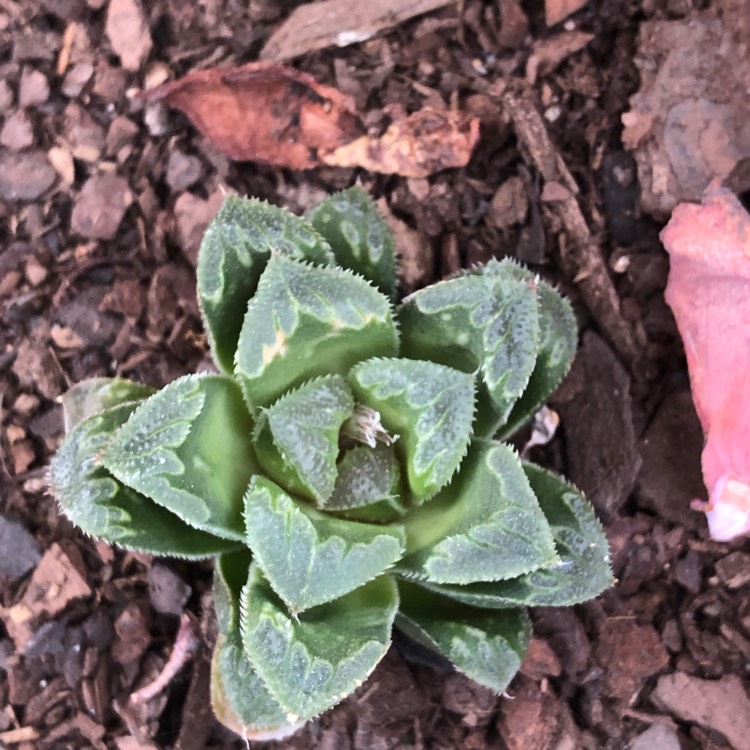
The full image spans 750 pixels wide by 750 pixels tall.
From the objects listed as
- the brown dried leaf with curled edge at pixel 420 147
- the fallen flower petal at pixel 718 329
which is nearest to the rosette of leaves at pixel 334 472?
the fallen flower petal at pixel 718 329

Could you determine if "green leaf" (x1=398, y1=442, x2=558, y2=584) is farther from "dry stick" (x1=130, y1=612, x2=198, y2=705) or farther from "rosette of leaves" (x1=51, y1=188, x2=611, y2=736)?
"dry stick" (x1=130, y1=612, x2=198, y2=705)

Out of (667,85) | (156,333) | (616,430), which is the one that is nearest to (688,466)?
(616,430)

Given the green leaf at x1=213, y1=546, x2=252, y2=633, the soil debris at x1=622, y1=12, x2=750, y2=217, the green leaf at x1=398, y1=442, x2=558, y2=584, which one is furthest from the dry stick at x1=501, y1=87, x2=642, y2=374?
the green leaf at x1=213, y1=546, x2=252, y2=633

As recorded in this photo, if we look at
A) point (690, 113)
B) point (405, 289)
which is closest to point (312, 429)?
point (405, 289)

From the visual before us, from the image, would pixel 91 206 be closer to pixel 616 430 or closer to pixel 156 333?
pixel 156 333

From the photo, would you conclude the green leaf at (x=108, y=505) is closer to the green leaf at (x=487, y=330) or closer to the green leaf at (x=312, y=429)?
the green leaf at (x=312, y=429)

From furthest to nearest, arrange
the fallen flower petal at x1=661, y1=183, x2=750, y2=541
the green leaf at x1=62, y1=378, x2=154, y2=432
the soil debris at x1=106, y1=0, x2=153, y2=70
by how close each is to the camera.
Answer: the soil debris at x1=106, y1=0, x2=153, y2=70 < the fallen flower petal at x1=661, y1=183, x2=750, y2=541 < the green leaf at x1=62, y1=378, x2=154, y2=432

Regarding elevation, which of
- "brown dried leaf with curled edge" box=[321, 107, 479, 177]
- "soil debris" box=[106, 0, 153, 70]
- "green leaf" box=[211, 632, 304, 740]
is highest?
"soil debris" box=[106, 0, 153, 70]
